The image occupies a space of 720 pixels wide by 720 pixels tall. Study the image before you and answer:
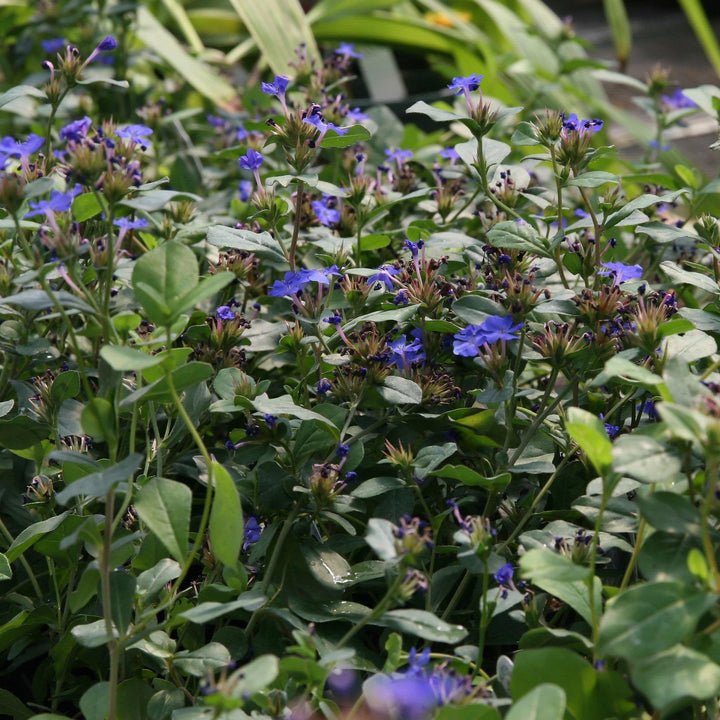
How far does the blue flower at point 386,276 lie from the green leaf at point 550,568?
12.0 inches

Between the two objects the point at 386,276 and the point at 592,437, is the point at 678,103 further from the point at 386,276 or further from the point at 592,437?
the point at 592,437

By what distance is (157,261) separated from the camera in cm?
60

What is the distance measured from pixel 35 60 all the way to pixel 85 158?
4.54 feet

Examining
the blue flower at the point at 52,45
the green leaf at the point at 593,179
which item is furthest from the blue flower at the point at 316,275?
the blue flower at the point at 52,45

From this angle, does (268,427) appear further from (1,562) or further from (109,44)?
(109,44)

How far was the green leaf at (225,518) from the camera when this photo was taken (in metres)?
0.60

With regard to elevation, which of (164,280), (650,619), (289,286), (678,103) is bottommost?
(678,103)

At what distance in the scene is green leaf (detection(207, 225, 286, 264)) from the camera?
756 millimetres

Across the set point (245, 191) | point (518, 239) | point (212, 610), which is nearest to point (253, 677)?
point (212, 610)

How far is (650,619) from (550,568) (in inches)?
2.4

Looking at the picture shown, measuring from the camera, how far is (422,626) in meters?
0.60

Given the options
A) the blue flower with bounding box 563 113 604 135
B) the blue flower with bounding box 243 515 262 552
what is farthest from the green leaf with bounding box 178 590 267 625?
the blue flower with bounding box 563 113 604 135

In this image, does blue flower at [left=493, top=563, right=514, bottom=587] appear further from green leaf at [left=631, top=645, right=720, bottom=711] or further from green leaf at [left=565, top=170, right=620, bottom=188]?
green leaf at [left=565, top=170, right=620, bottom=188]

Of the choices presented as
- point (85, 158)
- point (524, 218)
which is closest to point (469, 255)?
point (524, 218)
